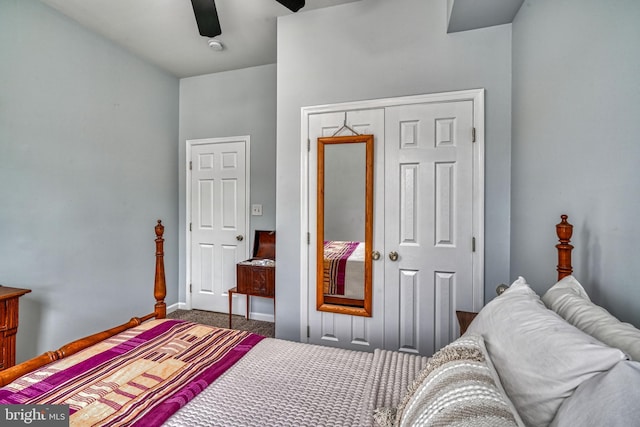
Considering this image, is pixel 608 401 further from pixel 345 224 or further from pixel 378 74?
pixel 378 74

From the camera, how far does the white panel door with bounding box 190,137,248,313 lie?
11.2ft

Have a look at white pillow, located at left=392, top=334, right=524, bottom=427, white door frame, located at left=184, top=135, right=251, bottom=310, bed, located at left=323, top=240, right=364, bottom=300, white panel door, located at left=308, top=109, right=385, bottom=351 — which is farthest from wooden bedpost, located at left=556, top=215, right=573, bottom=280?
white door frame, located at left=184, top=135, right=251, bottom=310

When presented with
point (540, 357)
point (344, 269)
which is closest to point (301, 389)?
point (540, 357)

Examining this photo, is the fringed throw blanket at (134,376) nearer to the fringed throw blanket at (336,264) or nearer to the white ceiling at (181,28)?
the fringed throw blanket at (336,264)

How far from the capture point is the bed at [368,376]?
57cm

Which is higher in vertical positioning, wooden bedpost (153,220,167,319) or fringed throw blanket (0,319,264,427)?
wooden bedpost (153,220,167,319)

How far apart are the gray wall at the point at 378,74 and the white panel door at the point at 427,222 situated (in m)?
0.16

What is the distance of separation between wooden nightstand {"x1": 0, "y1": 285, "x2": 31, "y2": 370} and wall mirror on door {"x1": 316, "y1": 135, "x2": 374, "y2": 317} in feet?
6.36

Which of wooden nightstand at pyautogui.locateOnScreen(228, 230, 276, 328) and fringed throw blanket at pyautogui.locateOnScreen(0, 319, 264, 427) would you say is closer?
fringed throw blanket at pyautogui.locateOnScreen(0, 319, 264, 427)

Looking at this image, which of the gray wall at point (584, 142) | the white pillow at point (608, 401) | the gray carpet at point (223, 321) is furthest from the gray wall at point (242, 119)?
the white pillow at point (608, 401)

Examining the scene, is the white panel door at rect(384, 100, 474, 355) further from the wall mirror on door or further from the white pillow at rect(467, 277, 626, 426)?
the white pillow at rect(467, 277, 626, 426)

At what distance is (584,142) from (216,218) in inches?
132

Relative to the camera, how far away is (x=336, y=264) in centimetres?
233

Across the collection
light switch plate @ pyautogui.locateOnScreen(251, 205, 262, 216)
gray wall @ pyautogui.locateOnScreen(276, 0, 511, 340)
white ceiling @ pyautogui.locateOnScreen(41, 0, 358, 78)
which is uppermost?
white ceiling @ pyautogui.locateOnScreen(41, 0, 358, 78)
